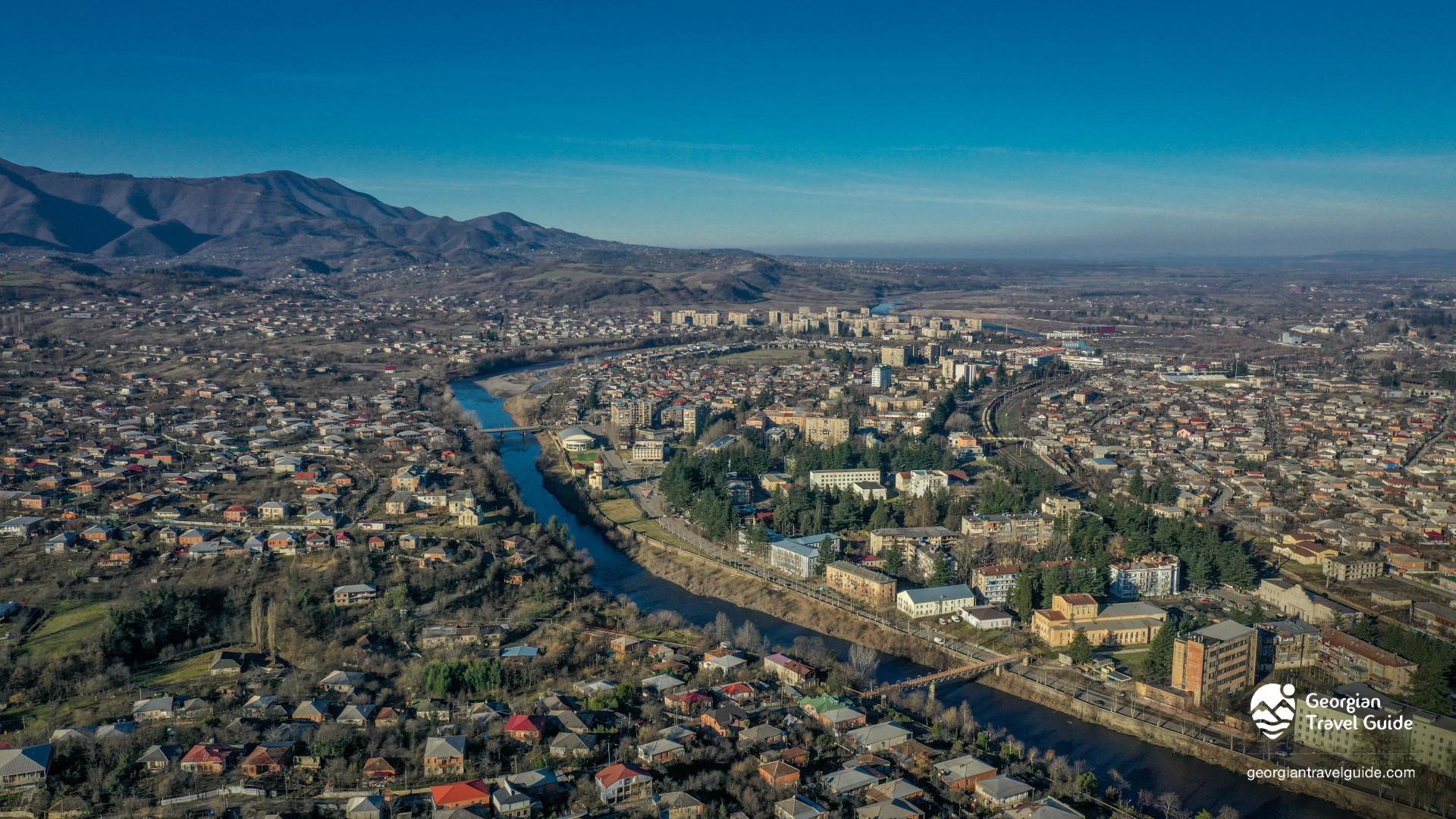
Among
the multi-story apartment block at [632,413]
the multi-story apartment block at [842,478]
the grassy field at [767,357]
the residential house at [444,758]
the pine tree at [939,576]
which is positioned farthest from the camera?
the grassy field at [767,357]

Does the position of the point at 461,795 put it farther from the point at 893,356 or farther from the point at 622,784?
the point at 893,356

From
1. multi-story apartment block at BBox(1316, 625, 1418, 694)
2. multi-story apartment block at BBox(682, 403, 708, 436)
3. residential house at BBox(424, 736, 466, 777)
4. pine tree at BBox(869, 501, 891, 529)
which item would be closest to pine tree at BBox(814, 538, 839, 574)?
pine tree at BBox(869, 501, 891, 529)

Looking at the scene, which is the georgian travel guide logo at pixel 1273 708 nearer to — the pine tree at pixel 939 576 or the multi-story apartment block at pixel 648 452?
the pine tree at pixel 939 576

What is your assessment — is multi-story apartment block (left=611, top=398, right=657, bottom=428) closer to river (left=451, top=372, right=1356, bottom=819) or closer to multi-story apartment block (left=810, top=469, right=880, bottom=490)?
multi-story apartment block (left=810, top=469, right=880, bottom=490)

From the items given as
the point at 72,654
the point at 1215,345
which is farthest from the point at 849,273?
the point at 72,654

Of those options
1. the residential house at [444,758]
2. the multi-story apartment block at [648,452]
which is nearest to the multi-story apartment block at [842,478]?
the multi-story apartment block at [648,452]

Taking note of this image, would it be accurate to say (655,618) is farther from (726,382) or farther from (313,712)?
(726,382)

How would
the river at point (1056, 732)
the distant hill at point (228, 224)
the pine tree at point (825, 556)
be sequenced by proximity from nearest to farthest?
the river at point (1056, 732)
the pine tree at point (825, 556)
the distant hill at point (228, 224)
